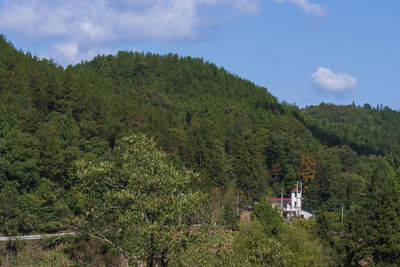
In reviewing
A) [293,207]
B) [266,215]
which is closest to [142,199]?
[266,215]

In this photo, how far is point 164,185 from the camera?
1380 centimetres

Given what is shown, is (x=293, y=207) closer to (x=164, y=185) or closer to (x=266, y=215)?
(x=266, y=215)

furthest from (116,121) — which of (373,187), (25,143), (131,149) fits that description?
(131,149)

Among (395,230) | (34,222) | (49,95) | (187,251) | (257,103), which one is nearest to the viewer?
(187,251)

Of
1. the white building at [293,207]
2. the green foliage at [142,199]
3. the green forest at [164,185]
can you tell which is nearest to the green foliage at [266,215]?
the green forest at [164,185]

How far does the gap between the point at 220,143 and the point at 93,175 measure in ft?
207

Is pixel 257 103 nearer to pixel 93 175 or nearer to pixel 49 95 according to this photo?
pixel 49 95

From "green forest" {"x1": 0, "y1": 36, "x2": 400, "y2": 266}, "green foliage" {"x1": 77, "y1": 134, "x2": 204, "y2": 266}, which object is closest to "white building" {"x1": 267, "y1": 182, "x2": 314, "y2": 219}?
"green forest" {"x1": 0, "y1": 36, "x2": 400, "y2": 266}

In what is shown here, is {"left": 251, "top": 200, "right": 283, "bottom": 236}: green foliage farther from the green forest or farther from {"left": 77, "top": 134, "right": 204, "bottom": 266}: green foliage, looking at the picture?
{"left": 77, "top": 134, "right": 204, "bottom": 266}: green foliage

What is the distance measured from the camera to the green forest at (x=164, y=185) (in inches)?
539

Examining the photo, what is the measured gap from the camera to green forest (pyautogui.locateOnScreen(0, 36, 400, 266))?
13680mm

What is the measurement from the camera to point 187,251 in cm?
1375

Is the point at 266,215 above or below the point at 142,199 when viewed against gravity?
below

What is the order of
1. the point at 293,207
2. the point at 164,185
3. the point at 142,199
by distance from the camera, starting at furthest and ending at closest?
the point at 293,207
the point at 164,185
the point at 142,199
